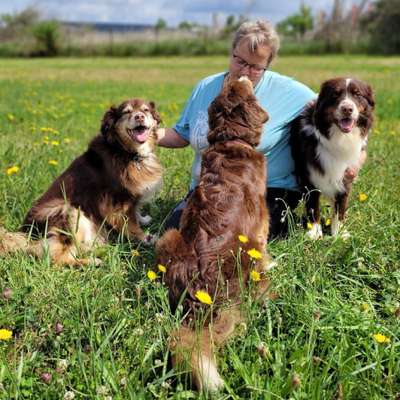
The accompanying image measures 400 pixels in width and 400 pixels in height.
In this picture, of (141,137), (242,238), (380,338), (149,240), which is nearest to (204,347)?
(242,238)

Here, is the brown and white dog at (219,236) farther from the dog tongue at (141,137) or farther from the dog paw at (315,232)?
the dog tongue at (141,137)

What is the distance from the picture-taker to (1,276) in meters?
2.85

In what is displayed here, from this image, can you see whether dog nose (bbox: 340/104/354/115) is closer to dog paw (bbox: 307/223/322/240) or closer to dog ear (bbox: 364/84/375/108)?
dog ear (bbox: 364/84/375/108)

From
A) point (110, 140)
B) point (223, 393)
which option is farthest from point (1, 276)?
point (223, 393)

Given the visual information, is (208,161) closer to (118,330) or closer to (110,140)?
(110,140)

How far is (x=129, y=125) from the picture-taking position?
3.63 meters

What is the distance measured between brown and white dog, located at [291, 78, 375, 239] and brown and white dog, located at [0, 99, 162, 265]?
1.20 metres

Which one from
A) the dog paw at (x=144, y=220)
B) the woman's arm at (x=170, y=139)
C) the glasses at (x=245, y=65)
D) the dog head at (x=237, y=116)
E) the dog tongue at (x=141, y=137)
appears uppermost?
the glasses at (x=245, y=65)

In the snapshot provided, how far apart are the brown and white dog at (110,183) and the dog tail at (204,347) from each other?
1380mm

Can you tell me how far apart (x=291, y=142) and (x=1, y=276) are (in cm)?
241

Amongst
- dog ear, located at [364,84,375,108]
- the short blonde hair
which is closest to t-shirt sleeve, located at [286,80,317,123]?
the short blonde hair

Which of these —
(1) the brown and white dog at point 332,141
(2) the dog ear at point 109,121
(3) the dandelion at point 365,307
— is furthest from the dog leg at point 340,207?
(2) the dog ear at point 109,121

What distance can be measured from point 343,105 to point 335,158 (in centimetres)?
45

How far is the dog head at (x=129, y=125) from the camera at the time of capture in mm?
3641
